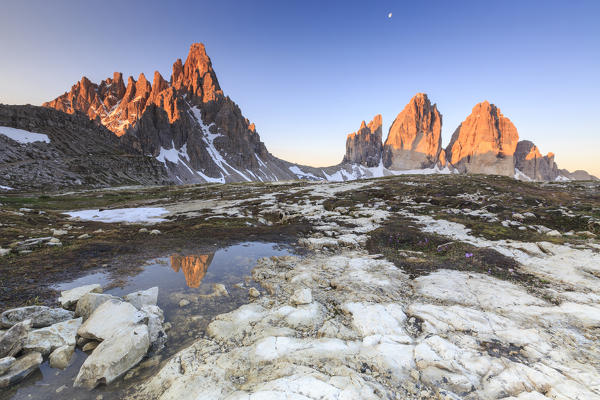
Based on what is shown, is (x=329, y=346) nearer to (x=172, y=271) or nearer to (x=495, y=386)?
(x=495, y=386)

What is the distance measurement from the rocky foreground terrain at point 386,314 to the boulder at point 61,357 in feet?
5.28

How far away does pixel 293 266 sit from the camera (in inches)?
500

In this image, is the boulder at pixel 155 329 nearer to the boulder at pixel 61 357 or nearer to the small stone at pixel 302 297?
the boulder at pixel 61 357

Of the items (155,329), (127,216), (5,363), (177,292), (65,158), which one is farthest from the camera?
(65,158)

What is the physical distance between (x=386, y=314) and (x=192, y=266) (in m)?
10.3

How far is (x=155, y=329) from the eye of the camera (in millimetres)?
6992

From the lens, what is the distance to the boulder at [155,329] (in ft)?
21.7

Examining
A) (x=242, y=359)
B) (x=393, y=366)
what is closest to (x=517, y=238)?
(x=393, y=366)

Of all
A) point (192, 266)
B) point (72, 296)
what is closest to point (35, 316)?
point (72, 296)

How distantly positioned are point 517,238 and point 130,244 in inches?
1028

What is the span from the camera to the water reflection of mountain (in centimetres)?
1118

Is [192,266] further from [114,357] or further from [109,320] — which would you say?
[114,357]

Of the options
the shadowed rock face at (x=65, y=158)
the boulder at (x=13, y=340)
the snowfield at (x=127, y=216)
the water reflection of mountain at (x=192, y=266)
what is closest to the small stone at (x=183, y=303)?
the water reflection of mountain at (x=192, y=266)

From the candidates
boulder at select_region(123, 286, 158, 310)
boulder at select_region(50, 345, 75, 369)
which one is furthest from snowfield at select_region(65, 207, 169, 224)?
boulder at select_region(50, 345, 75, 369)
